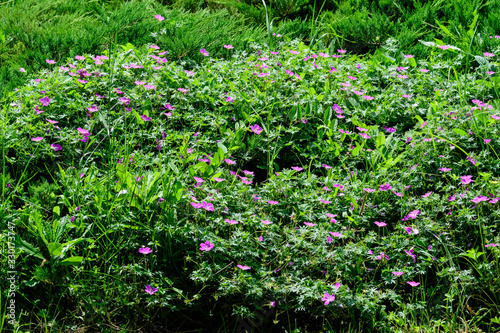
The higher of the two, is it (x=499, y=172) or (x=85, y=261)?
(x=499, y=172)

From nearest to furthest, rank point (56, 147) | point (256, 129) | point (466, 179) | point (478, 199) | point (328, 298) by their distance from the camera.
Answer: point (328, 298)
point (478, 199)
point (466, 179)
point (56, 147)
point (256, 129)

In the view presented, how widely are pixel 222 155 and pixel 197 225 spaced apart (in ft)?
1.50

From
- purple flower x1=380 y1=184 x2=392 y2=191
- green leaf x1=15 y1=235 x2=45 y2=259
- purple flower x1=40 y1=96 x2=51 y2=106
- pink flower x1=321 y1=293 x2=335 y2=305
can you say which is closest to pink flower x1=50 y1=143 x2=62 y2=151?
purple flower x1=40 y1=96 x2=51 y2=106

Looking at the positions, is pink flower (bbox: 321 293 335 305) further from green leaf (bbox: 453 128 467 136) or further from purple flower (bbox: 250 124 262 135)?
green leaf (bbox: 453 128 467 136)

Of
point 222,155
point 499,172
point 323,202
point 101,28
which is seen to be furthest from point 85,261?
point 101,28

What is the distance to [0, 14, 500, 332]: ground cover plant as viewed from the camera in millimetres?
2232

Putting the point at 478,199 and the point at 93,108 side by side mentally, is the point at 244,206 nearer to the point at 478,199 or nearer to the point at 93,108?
the point at 478,199

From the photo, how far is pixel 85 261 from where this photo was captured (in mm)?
2311

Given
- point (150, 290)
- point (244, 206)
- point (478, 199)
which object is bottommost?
point (150, 290)

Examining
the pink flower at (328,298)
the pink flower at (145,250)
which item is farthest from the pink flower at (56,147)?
the pink flower at (328,298)

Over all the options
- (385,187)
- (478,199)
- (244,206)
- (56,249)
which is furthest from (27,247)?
(478,199)

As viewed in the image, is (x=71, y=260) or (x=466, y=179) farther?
(x=466, y=179)

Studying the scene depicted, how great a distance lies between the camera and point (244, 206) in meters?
2.49

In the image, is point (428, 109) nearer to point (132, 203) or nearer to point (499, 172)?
point (499, 172)
